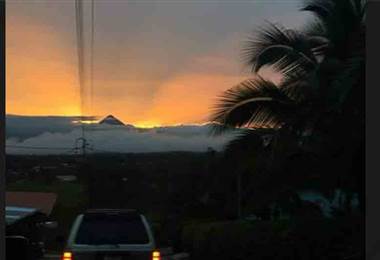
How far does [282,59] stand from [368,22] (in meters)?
7.55

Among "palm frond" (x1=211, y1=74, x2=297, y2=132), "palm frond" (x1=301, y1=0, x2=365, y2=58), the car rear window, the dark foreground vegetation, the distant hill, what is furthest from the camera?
the distant hill

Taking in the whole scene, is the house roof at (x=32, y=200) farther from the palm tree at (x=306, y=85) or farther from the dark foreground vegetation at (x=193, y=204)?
the palm tree at (x=306, y=85)

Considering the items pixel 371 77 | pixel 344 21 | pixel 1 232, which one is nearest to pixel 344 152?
pixel 344 21

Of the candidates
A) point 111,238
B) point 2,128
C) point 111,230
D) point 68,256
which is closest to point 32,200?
point 111,230

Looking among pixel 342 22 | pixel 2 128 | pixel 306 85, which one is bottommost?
pixel 2 128

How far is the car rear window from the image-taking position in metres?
10.4

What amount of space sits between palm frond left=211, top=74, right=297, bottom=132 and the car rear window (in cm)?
298

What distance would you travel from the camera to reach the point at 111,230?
10531 millimetres

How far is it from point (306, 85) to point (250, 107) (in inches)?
64.4

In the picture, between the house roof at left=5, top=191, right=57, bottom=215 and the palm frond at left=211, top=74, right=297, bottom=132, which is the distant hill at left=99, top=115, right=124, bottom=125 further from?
the palm frond at left=211, top=74, right=297, bottom=132

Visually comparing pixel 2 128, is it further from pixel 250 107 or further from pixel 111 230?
pixel 250 107

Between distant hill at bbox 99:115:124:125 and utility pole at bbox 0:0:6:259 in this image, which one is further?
distant hill at bbox 99:115:124:125

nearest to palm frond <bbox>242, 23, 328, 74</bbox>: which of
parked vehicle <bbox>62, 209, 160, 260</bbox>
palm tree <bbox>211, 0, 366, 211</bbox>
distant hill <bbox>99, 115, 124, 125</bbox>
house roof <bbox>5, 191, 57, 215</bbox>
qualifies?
palm tree <bbox>211, 0, 366, 211</bbox>

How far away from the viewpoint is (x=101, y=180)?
3500cm
